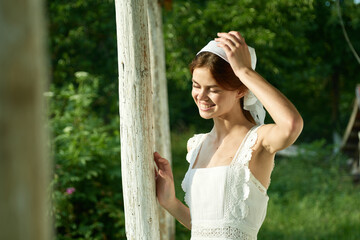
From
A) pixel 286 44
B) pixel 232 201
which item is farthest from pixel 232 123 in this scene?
pixel 286 44

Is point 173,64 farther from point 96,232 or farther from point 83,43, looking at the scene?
point 96,232

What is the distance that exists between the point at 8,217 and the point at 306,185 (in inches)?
328

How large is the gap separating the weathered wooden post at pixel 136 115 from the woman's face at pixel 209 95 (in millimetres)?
212

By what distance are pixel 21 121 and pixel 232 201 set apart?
1421mm

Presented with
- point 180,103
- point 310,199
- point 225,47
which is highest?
point 225,47

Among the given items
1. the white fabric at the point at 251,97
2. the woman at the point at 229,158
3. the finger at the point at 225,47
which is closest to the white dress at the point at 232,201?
the woman at the point at 229,158

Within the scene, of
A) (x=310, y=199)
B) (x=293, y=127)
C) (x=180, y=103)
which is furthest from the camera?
(x=180, y=103)

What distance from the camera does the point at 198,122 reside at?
48.1 ft

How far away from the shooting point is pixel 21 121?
2.19 feet

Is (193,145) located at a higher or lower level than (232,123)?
lower

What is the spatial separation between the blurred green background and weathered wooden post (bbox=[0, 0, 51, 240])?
13.3 ft

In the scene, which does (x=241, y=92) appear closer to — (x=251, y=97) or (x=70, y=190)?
(x=251, y=97)

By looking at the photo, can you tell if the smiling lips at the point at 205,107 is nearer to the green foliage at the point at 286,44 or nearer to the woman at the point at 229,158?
the woman at the point at 229,158

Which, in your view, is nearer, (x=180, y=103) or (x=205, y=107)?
(x=205, y=107)
